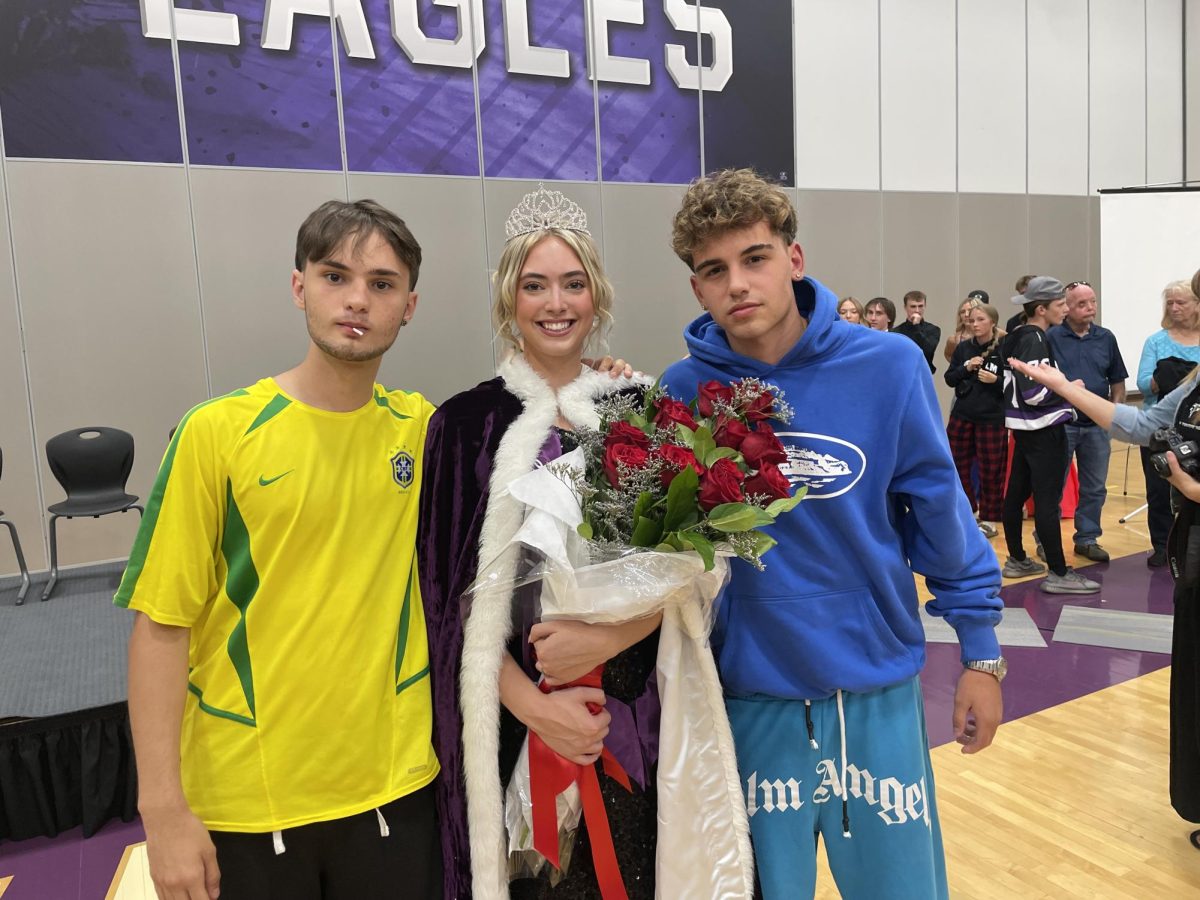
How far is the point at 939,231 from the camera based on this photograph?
363 inches

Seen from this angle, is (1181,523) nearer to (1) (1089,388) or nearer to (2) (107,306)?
(1) (1089,388)

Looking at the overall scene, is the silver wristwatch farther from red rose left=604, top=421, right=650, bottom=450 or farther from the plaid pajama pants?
the plaid pajama pants

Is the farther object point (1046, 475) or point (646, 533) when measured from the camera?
point (1046, 475)

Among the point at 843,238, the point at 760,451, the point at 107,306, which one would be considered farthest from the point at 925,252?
the point at 760,451

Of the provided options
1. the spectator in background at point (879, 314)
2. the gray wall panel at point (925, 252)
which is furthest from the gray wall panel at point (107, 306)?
the gray wall panel at point (925, 252)

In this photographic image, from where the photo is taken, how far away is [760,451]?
4.17 feet

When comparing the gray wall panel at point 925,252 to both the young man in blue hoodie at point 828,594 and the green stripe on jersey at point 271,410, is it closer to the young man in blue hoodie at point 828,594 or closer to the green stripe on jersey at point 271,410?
the young man in blue hoodie at point 828,594

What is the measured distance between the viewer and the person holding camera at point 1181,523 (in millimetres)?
2373

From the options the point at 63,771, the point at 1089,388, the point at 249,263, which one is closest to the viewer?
the point at 63,771

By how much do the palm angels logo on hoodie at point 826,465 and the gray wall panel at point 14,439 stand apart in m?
5.73

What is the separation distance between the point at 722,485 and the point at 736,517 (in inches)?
2.0

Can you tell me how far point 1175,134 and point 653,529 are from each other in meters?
12.8

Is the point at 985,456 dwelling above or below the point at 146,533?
below

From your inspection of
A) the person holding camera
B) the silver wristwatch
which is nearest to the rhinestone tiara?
the silver wristwatch
